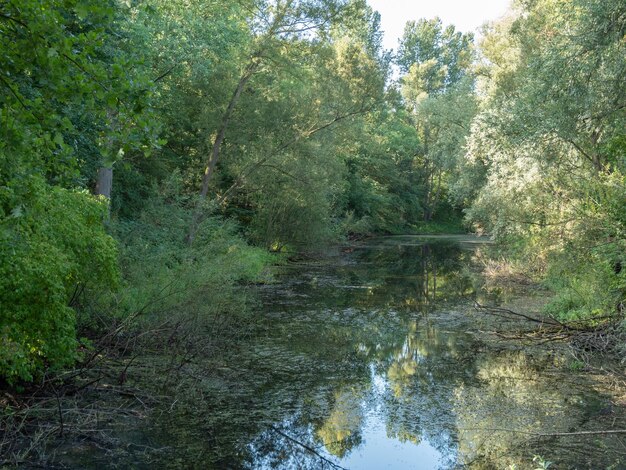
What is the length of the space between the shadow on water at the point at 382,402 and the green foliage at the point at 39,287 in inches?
57.3

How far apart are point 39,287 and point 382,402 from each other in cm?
431

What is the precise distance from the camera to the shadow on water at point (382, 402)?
6.09m

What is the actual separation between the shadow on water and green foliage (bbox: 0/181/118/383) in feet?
4.77

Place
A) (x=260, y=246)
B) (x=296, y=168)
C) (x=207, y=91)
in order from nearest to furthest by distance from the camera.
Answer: (x=207, y=91), (x=296, y=168), (x=260, y=246)

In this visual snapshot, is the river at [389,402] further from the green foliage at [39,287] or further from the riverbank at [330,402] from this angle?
the green foliage at [39,287]


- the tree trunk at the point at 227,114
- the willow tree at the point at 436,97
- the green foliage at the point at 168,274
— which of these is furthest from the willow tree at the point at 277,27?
the willow tree at the point at 436,97

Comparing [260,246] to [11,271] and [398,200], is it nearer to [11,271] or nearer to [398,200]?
[11,271]

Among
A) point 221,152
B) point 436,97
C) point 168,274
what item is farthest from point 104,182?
point 436,97

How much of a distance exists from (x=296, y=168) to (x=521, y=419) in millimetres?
15628

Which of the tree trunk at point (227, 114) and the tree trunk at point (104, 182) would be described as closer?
the tree trunk at point (104, 182)

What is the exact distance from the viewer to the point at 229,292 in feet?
37.7

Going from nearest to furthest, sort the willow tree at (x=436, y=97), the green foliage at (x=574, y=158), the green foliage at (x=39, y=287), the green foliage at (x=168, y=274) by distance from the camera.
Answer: the green foliage at (x=39, y=287) < the green foliage at (x=168, y=274) < the green foliage at (x=574, y=158) < the willow tree at (x=436, y=97)

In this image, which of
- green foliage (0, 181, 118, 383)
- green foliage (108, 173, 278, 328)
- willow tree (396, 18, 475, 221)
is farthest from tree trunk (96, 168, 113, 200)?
willow tree (396, 18, 475, 221)

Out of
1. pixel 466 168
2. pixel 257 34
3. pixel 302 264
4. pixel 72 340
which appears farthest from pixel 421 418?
pixel 466 168
